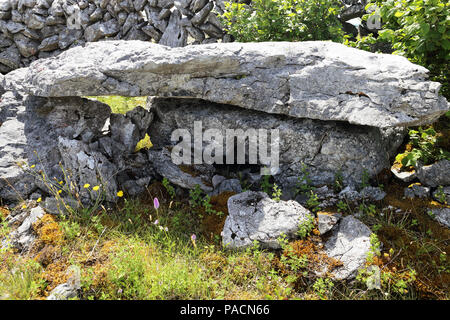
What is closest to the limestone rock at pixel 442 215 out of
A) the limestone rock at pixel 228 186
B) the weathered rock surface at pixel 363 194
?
the weathered rock surface at pixel 363 194

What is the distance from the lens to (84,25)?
13773 millimetres

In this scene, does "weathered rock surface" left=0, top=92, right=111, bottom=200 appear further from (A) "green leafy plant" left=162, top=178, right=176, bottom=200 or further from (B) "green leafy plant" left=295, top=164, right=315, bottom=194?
(B) "green leafy plant" left=295, top=164, right=315, bottom=194

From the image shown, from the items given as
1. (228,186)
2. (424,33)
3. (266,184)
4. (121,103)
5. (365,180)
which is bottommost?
(121,103)

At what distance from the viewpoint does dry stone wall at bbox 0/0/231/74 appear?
12.1 m

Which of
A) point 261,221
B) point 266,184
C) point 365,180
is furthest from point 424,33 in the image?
point 261,221

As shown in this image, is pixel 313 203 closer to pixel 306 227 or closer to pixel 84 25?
pixel 306 227

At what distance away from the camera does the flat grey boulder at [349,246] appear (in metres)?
4.44

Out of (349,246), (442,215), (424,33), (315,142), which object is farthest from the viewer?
(315,142)

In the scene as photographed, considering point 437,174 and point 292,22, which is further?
point 292,22

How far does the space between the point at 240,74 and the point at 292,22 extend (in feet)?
10.0

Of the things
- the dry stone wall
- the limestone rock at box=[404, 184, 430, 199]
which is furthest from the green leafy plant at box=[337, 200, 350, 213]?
the dry stone wall

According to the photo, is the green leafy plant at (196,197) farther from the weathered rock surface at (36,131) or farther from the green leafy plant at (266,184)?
the weathered rock surface at (36,131)

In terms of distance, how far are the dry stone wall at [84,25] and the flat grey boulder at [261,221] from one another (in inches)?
328

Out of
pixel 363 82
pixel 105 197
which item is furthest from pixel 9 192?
pixel 363 82
